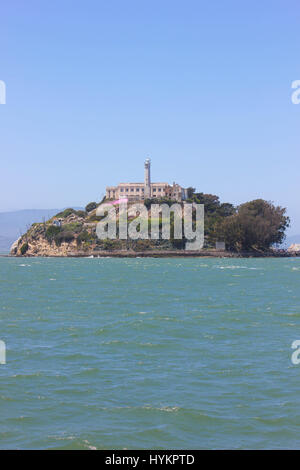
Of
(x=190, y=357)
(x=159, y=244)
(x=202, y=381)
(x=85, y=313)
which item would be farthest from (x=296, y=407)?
(x=159, y=244)

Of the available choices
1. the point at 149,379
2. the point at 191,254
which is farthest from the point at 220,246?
the point at 149,379

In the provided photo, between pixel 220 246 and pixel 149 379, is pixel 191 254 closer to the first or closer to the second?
pixel 220 246

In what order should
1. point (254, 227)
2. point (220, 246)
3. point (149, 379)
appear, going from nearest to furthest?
point (149, 379) → point (254, 227) → point (220, 246)

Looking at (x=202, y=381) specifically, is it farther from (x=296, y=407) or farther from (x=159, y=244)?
(x=159, y=244)

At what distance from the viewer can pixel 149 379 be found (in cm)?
2231

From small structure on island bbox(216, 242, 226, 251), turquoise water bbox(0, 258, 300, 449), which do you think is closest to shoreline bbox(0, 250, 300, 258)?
small structure on island bbox(216, 242, 226, 251)

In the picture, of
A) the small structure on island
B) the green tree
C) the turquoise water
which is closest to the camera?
the turquoise water

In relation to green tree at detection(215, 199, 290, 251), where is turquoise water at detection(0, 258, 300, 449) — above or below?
below

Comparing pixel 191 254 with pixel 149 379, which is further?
pixel 191 254

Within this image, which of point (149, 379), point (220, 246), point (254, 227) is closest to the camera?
point (149, 379)

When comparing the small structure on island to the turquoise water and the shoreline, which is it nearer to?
the shoreline

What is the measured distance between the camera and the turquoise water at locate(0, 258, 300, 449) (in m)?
16.8

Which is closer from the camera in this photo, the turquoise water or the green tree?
the turquoise water

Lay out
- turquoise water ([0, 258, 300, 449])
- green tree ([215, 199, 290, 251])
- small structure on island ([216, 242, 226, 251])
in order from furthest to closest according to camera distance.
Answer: small structure on island ([216, 242, 226, 251]), green tree ([215, 199, 290, 251]), turquoise water ([0, 258, 300, 449])
